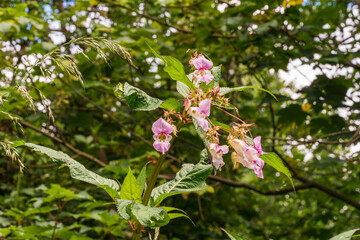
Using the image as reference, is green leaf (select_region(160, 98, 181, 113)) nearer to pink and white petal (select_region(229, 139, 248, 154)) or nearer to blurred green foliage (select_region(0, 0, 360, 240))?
pink and white petal (select_region(229, 139, 248, 154))

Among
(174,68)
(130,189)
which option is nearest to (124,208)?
(130,189)

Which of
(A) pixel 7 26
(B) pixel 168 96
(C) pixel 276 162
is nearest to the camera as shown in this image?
(C) pixel 276 162

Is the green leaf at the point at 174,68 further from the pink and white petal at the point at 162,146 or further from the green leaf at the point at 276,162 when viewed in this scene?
the green leaf at the point at 276,162

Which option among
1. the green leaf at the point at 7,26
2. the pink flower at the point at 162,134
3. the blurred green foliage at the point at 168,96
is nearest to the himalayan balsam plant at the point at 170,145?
the pink flower at the point at 162,134

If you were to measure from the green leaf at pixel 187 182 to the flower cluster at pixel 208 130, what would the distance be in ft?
0.30

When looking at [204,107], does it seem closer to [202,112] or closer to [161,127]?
[202,112]

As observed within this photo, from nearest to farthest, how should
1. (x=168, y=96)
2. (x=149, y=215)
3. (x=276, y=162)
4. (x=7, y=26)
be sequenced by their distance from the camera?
1. (x=149, y=215)
2. (x=276, y=162)
3. (x=7, y=26)
4. (x=168, y=96)

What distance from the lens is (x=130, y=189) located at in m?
0.94

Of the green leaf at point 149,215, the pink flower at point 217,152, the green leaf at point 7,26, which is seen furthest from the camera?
the green leaf at point 7,26

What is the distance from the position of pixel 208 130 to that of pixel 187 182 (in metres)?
0.20

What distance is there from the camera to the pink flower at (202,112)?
0.88m

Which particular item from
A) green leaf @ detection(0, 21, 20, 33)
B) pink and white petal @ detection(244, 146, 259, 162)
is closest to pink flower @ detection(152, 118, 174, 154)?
pink and white petal @ detection(244, 146, 259, 162)

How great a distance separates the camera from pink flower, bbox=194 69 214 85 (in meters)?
0.99

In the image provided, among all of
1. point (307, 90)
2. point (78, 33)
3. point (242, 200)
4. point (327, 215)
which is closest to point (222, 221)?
point (242, 200)
